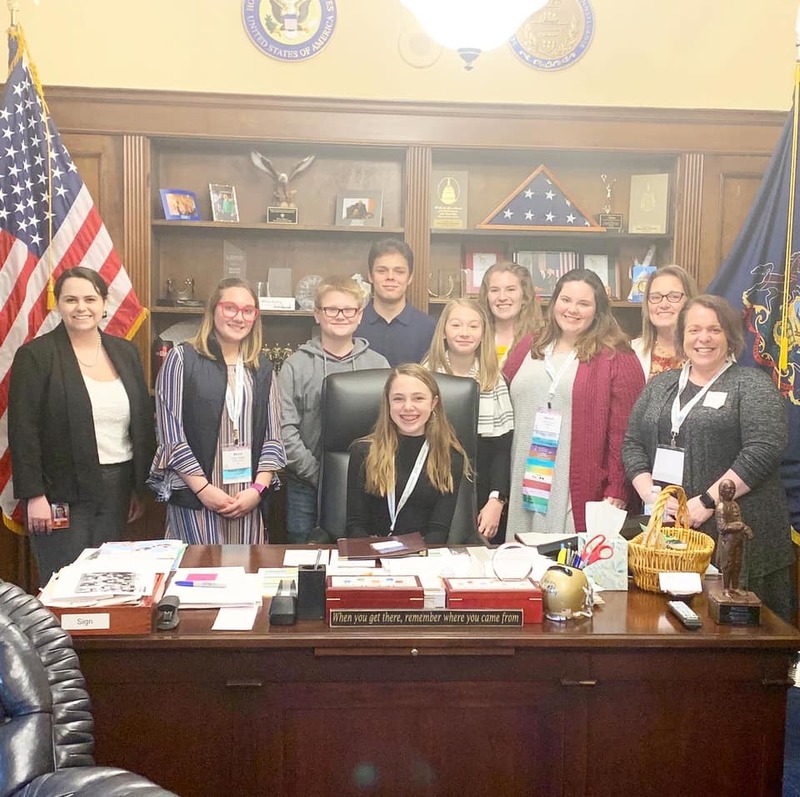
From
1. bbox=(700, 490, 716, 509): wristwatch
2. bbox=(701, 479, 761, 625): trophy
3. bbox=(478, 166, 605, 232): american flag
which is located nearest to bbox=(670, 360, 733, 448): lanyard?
bbox=(700, 490, 716, 509): wristwatch

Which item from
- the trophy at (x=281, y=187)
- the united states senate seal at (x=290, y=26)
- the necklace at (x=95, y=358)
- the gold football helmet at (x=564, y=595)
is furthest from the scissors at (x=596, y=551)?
the united states senate seal at (x=290, y=26)

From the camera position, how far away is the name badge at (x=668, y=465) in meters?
3.07

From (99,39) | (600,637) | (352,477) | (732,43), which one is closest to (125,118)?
(99,39)

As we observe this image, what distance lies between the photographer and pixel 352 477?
2877 millimetres

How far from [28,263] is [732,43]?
3.25m

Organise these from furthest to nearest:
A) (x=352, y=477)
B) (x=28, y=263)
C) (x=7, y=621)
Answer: (x=28, y=263) < (x=352, y=477) < (x=7, y=621)

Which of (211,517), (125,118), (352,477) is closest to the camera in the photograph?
(352,477)

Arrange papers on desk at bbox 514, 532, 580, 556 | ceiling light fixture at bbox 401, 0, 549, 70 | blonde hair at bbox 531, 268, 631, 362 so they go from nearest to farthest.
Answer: ceiling light fixture at bbox 401, 0, 549, 70 → papers on desk at bbox 514, 532, 580, 556 → blonde hair at bbox 531, 268, 631, 362

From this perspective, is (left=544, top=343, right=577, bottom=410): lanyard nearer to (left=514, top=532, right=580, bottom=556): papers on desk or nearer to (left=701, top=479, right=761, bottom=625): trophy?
(left=514, top=532, right=580, bottom=556): papers on desk

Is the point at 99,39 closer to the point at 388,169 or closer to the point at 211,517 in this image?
the point at 388,169

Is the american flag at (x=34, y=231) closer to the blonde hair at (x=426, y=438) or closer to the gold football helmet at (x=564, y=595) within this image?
the blonde hair at (x=426, y=438)

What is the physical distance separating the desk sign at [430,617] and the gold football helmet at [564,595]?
0.09 meters

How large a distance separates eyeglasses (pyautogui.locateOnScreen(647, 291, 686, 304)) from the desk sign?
75.9 inches

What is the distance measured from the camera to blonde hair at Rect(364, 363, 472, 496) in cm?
285
